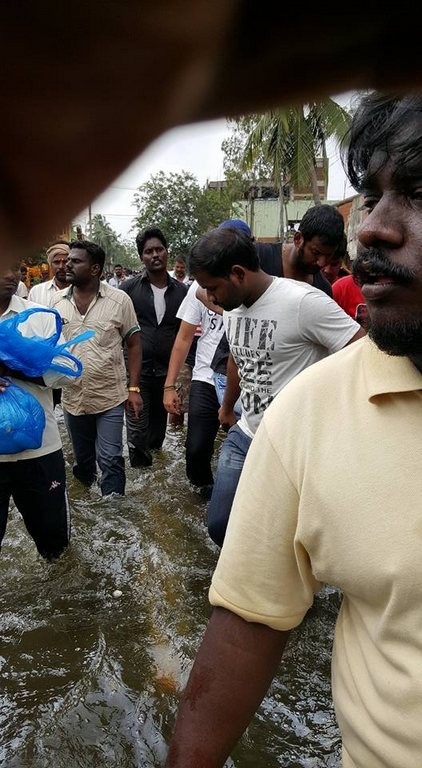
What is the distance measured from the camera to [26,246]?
32 centimetres

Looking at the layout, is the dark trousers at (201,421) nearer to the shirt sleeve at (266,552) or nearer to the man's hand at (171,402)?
the man's hand at (171,402)

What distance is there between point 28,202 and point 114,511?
4212 millimetres

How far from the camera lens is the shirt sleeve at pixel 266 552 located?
4.05 feet

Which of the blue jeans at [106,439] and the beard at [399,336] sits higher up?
the beard at [399,336]

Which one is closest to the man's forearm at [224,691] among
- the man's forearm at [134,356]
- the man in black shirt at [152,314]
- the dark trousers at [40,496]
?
the dark trousers at [40,496]

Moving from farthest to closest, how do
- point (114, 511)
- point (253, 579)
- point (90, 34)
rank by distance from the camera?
point (114, 511) < point (253, 579) < point (90, 34)

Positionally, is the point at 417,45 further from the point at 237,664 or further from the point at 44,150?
the point at 237,664

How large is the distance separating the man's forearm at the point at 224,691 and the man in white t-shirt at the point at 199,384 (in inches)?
117

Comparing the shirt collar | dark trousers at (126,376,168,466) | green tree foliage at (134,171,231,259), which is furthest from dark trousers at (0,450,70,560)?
green tree foliage at (134,171,231,259)

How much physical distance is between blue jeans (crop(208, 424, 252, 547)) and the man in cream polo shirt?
136 centimetres

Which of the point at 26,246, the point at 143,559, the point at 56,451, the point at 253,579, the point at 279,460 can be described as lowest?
the point at 143,559

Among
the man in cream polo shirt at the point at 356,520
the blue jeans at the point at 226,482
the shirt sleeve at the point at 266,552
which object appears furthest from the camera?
the blue jeans at the point at 226,482

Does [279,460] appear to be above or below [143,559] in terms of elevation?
above

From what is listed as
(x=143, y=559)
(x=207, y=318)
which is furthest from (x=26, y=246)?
(x=207, y=318)
